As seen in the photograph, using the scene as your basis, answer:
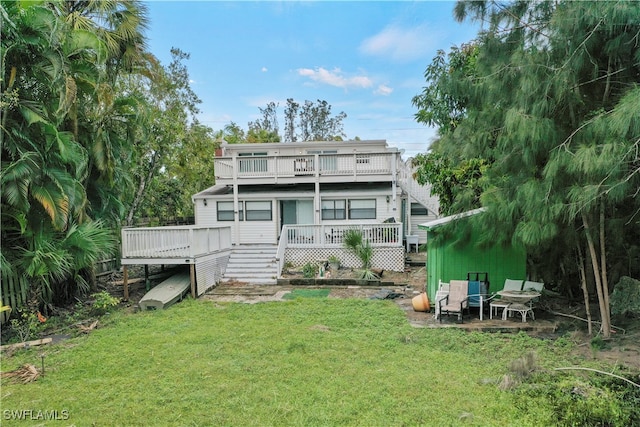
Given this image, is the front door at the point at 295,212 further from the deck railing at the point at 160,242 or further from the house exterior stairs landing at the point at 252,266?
the deck railing at the point at 160,242

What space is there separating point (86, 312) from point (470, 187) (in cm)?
1061

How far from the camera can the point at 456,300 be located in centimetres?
754

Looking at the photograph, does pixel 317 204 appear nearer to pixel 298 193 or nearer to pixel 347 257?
pixel 298 193

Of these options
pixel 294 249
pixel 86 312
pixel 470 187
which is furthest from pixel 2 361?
pixel 470 187

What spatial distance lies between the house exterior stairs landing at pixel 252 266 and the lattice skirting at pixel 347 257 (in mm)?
846

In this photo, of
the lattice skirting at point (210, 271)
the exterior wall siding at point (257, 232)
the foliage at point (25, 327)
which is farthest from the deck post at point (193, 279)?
the exterior wall siding at point (257, 232)

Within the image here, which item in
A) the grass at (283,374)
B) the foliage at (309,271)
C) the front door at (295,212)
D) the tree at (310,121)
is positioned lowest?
A: the grass at (283,374)

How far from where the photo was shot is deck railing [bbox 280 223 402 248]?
520 inches

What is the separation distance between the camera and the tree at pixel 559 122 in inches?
181

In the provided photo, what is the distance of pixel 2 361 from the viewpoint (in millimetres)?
5859

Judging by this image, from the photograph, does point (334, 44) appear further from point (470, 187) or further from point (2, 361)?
point (2, 361)

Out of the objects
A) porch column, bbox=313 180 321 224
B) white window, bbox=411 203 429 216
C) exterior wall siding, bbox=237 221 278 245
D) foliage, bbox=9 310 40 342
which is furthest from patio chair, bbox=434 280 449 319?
white window, bbox=411 203 429 216

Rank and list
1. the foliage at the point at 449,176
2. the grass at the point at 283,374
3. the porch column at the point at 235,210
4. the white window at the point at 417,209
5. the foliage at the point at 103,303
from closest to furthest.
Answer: the grass at the point at 283,374 → the foliage at the point at 103,303 → the foliage at the point at 449,176 → the porch column at the point at 235,210 → the white window at the point at 417,209

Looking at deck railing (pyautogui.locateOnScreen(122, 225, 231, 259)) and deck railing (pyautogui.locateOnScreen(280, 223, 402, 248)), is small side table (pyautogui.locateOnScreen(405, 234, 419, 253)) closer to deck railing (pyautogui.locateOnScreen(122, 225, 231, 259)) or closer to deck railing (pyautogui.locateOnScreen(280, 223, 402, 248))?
deck railing (pyautogui.locateOnScreen(280, 223, 402, 248))
